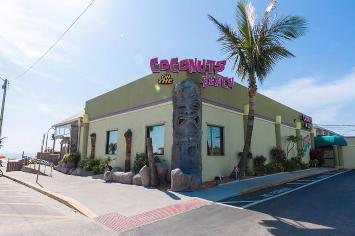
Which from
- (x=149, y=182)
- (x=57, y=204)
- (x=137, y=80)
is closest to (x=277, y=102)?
(x=137, y=80)

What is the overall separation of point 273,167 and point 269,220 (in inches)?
494

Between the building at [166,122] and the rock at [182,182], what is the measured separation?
7.89 feet

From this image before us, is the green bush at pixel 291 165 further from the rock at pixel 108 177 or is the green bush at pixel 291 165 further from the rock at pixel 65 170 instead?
the rock at pixel 65 170

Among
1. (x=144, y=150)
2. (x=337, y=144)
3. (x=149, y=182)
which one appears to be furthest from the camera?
(x=337, y=144)

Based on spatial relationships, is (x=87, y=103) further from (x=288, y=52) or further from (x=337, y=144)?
(x=337, y=144)

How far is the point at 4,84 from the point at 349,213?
31.3 m

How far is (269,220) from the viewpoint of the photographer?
23.8 feet

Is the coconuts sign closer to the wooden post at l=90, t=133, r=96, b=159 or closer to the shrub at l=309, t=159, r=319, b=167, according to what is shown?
the wooden post at l=90, t=133, r=96, b=159

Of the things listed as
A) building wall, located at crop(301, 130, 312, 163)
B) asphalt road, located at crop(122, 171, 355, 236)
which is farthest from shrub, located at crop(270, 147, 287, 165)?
asphalt road, located at crop(122, 171, 355, 236)

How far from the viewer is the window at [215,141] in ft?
49.7

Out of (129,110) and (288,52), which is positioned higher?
(288,52)

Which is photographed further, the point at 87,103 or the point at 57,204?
the point at 87,103

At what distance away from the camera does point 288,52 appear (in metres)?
15.2

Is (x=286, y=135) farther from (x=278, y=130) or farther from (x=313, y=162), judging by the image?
(x=313, y=162)
